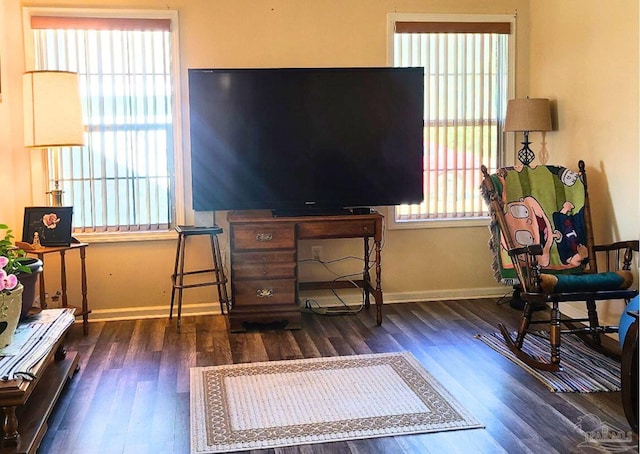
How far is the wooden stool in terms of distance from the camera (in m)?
4.16

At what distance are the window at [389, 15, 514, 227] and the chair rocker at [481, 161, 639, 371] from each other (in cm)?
85

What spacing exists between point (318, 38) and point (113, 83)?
1.41m

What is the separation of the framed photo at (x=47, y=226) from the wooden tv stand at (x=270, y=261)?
3.19 ft

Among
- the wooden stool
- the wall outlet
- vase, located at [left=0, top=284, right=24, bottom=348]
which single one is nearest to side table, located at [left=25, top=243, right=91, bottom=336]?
the wooden stool

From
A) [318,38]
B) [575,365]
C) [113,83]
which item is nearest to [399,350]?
[575,365]

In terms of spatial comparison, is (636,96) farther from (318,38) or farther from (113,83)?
(113,83)

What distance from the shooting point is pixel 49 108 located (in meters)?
3.79

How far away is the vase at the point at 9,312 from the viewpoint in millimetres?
2607

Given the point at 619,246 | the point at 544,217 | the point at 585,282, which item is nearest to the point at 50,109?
the point at 544,217

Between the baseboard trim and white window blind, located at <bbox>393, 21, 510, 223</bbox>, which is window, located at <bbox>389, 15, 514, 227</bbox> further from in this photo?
the baseboard trim

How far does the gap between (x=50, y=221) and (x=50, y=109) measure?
66 cm

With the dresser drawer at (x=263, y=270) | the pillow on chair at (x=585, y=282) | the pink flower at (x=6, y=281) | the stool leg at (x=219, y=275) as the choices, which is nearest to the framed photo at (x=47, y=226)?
the stool leg at (x=219, y=275)

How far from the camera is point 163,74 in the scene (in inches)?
172

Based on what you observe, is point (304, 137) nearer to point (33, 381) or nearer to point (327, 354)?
point (327, 354)
